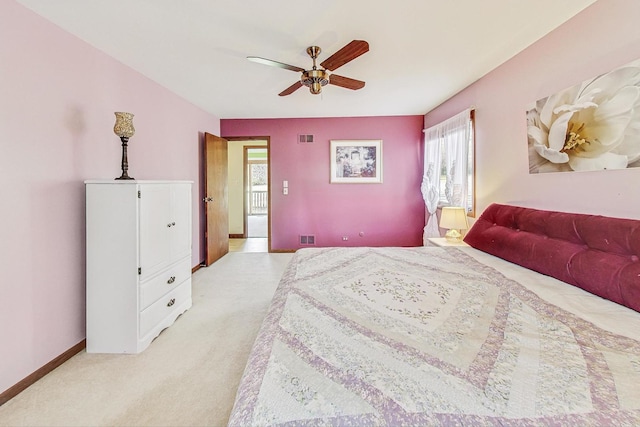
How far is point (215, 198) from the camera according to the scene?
4.36 meters

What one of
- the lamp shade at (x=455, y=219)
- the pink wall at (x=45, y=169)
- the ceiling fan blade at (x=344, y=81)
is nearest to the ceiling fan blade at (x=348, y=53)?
the ceiling fan blade at (x=344, y=81)

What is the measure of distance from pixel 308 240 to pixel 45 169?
11.5ft

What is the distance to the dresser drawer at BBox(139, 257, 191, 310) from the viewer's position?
2062mm

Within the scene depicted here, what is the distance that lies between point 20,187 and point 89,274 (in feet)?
2.29

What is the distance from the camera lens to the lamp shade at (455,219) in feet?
9.97

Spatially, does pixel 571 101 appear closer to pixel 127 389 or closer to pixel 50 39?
pixel 127 389

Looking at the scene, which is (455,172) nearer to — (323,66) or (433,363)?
(323,66)

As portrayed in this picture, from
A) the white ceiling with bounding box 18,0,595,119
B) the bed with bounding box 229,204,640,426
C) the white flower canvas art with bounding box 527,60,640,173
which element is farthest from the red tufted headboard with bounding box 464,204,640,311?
the white ceiling with bounding box 18,0,595,119

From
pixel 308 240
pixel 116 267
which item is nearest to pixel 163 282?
pixel 116 267

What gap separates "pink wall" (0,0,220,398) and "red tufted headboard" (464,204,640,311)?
10.7 ft

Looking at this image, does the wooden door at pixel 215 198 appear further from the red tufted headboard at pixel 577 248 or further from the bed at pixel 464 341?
the red tufted headboard at pixel 577 248

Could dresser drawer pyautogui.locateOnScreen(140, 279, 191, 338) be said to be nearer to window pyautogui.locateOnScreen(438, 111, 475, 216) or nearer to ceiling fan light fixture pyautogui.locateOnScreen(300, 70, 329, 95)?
ceiling fan light fixture pyautogui.locateOnScreen(300, 70, 329, 95)

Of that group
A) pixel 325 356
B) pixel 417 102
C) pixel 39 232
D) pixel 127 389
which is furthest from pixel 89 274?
pixel 417 102

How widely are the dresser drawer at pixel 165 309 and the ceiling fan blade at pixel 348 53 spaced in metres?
2.33
